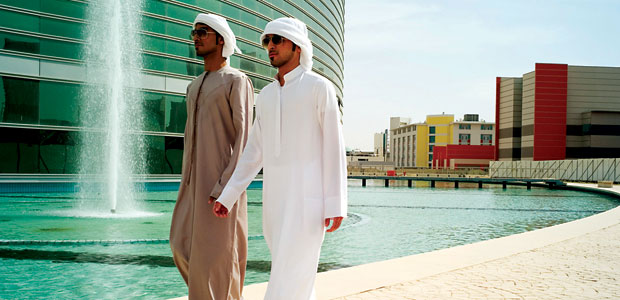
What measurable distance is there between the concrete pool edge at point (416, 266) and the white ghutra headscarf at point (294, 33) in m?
1.95

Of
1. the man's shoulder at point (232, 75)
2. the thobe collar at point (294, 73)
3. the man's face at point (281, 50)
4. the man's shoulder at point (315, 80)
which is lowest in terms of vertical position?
the man's shoulder at point (315, 80)

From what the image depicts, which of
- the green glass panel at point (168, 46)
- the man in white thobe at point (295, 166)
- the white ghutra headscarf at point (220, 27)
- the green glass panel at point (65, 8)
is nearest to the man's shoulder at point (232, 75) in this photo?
the white ghutra headscarf at point (220, 27)

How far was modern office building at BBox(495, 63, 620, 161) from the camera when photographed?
62969mm

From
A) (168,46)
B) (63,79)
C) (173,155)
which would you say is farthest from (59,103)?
(168,46)

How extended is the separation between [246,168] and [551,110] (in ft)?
218

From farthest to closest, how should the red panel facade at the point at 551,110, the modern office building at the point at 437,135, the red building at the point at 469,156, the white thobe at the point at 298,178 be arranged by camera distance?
the modern office building at the point at 437,135 → the red building at the point at 469,156 → the red panel facade at the point at 551,110 → the white thobe at the point at 298,178

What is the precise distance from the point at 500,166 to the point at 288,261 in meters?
Answer: 62.9

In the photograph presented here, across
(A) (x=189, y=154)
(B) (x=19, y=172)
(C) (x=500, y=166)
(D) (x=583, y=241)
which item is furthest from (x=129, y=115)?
(C) (x=500, y=166)

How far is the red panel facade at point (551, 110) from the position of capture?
63250mm

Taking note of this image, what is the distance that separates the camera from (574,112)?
2516 inches

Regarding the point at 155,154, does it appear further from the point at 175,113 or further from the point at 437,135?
the point at 437,135

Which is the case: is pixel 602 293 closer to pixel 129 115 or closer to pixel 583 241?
pixel 583 241

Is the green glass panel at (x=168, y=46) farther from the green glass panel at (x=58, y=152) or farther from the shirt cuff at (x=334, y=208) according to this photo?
Result: the shirt cuff at (x=334, y=208)

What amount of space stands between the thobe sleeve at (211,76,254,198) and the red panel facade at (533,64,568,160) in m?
65.5
